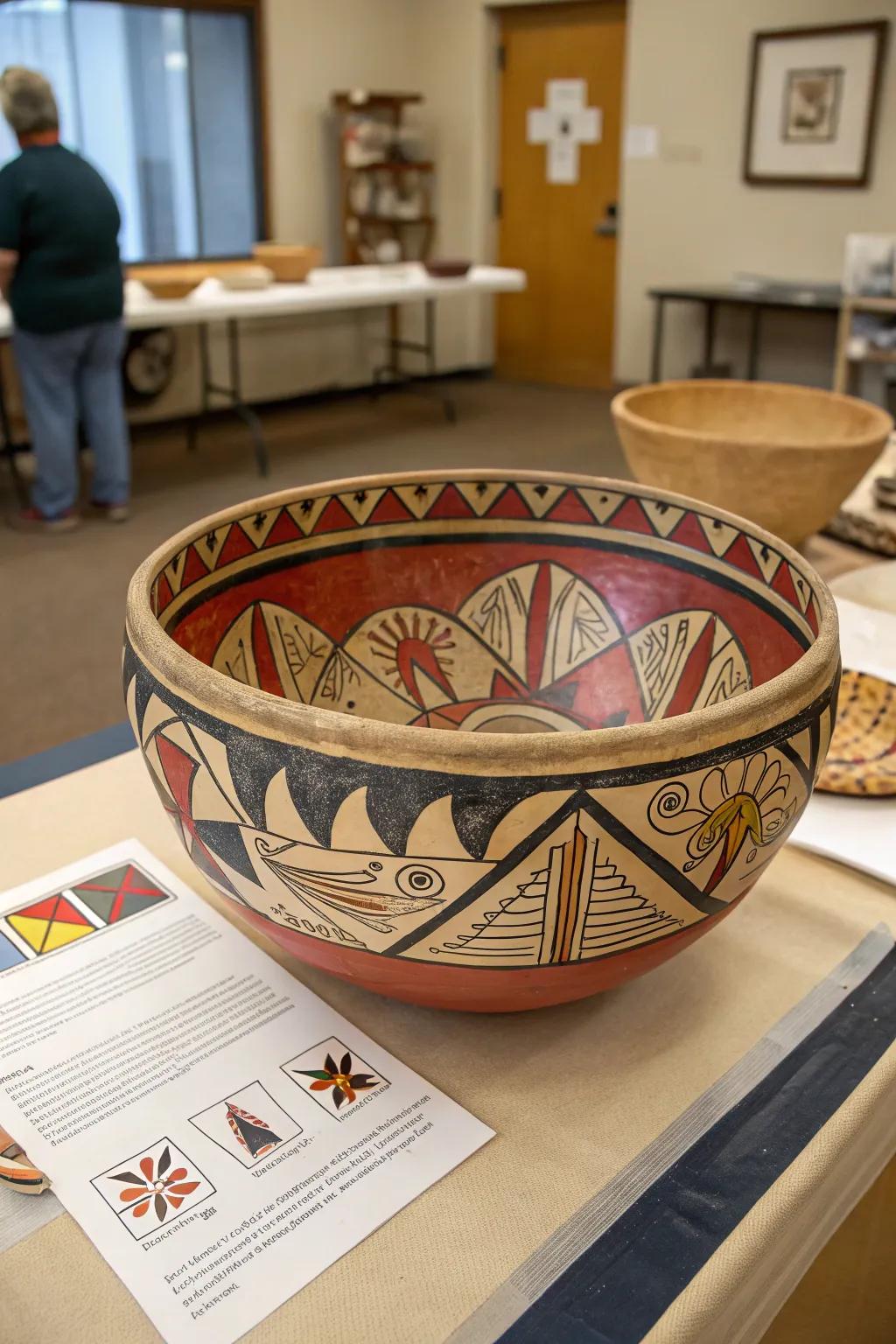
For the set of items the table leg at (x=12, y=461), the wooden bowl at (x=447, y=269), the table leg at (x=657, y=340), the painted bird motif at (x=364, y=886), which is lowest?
the table leg at (x=12, y=461)

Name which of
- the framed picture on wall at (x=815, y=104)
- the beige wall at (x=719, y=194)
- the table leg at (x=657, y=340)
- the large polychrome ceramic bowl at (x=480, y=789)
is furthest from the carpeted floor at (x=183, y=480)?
the large polychrome ceramic bowl at (x=480, y=789)

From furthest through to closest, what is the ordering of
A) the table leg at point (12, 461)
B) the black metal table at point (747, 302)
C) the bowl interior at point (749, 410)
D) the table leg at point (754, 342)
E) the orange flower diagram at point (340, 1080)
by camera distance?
the table leg at point (754, 342), the black metal table at point (747, 302), the table leg at point (12, 461), the bowl interior at point (749, 410), the orange flower diagram at point (340, 1080)

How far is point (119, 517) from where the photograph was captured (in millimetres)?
3820

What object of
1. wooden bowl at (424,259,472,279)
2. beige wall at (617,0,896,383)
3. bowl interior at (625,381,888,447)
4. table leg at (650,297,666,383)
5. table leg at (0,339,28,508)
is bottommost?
table leg at (0,339,28,508)

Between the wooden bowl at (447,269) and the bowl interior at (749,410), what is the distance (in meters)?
3.64

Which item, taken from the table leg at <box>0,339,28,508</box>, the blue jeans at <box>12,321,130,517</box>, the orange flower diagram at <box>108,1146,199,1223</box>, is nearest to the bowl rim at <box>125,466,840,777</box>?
the orange flower diagram at <box>108,1146,199,1223</box>

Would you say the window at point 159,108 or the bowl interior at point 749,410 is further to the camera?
the window at point 159,108

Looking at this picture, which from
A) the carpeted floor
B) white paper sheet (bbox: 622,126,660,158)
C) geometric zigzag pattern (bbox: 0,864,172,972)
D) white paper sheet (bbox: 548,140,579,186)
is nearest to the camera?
geometric zigzag pattern (bbox: 0,864,172,972)

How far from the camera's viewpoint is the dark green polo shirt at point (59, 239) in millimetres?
3074

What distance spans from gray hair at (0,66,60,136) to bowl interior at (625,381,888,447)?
251 cm

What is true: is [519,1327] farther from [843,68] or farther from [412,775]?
[843,68]

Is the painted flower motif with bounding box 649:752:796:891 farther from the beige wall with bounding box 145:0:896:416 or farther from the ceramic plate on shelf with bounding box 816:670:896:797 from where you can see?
the beige wall with bounding box 145:0:896:416

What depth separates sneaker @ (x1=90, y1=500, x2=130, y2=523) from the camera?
12.5ft

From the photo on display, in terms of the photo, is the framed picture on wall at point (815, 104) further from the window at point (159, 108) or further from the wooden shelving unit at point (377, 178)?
the window at point (159, 108)
